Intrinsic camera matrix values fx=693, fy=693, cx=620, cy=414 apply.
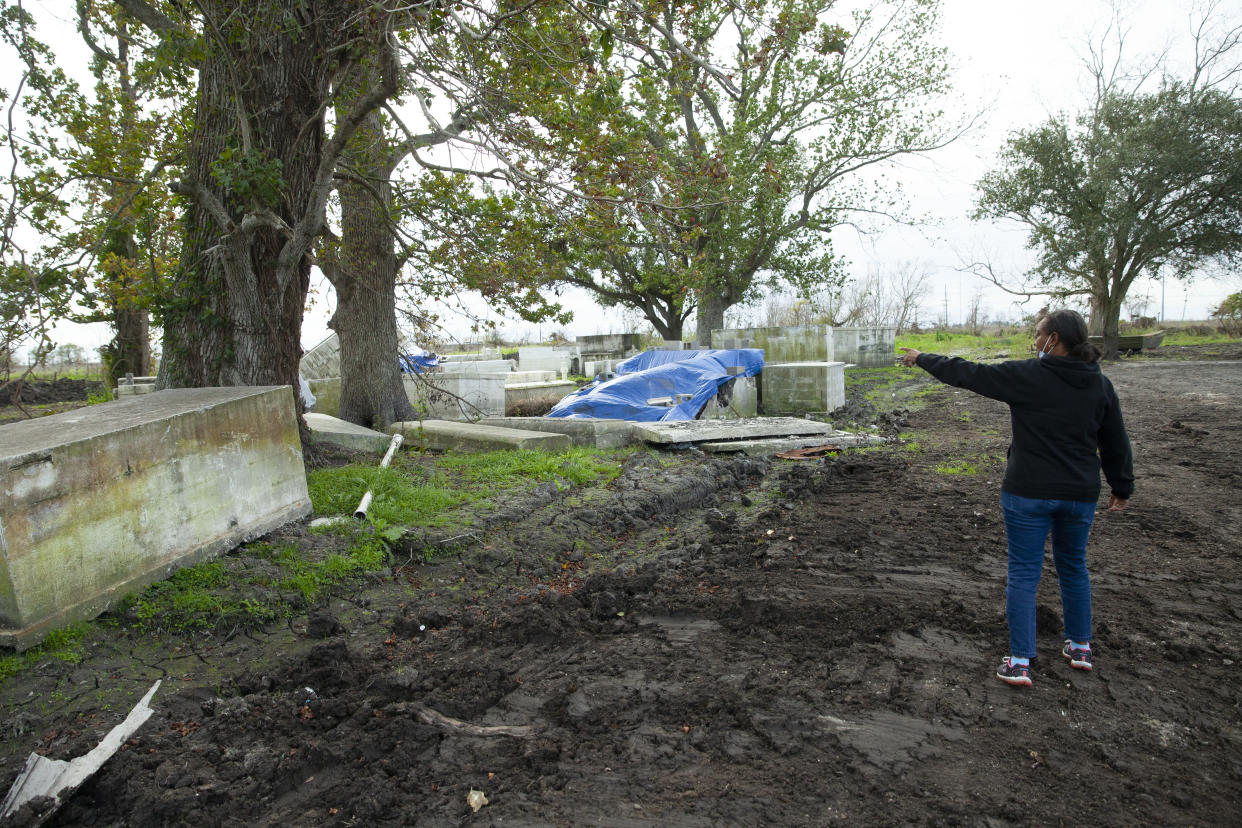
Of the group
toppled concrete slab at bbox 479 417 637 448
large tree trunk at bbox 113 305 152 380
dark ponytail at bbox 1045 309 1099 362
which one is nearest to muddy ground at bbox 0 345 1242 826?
dark ponytail at bbox 1045 309 1099 362

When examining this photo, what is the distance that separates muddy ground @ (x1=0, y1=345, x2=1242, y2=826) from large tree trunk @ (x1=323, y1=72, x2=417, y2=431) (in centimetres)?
556

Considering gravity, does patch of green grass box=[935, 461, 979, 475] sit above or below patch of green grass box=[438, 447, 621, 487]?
below

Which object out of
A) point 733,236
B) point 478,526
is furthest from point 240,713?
point 733,236

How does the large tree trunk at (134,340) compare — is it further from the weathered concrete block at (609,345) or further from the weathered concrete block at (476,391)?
the weathered concrete block at (609,345)

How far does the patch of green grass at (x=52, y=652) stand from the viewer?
3361mm

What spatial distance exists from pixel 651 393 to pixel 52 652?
9141 millimetres

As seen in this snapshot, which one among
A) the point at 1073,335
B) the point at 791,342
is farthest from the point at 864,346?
the point at 1073,335

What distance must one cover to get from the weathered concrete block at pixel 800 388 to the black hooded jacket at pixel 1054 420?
10182 mm

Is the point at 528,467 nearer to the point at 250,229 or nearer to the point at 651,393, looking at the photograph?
the point at 250,229

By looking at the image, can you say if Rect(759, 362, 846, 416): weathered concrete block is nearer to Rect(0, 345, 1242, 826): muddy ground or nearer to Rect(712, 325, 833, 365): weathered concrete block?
Rect(712, 325, 833, 365): weathered concrete block

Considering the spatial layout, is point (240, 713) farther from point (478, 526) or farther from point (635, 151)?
point (635, 151)

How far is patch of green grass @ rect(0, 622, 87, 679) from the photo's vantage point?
11.0ft

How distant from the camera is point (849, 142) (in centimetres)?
2075

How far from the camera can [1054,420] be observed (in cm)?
319
